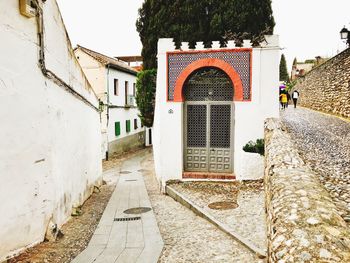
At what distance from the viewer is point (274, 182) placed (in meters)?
3.88

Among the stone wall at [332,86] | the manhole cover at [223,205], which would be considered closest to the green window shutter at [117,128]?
the stone wall at [332,86]

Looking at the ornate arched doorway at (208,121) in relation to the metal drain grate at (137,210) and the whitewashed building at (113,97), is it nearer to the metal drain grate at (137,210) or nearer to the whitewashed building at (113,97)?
the metal drain grate at (137,210)

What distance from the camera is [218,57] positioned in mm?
10438

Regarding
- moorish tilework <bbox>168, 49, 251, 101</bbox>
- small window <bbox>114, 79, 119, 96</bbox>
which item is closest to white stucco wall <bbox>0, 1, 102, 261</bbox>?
moorish tilework <bbox>168, 49, 251, 101</bbox>

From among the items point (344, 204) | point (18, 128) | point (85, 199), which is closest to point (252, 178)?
point (85, 199)

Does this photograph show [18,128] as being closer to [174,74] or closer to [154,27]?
[174,74]

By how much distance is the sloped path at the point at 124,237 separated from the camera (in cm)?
571

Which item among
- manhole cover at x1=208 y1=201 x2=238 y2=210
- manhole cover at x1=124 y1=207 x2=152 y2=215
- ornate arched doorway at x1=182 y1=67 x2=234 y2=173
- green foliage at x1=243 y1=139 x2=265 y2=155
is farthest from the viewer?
ornate arched doorway at x1=182 y1=67 x2=234 y2=173

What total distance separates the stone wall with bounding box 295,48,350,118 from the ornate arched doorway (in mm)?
5525

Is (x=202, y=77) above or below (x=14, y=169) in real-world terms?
above

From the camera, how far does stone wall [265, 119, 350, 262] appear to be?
2.28 metres

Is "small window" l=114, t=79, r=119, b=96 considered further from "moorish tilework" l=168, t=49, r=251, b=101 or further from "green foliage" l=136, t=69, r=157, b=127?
"moorish tilework" l=168, t=49, r=251, b=101

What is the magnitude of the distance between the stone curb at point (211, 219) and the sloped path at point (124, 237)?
2.54ft

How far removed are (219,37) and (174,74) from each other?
3344 millimetres
